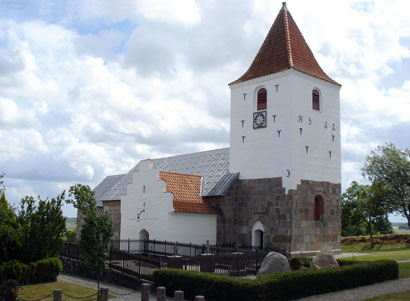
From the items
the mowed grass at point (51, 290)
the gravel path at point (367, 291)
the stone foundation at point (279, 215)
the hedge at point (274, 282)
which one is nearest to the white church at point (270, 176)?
the stone foundation at point (279, 215)

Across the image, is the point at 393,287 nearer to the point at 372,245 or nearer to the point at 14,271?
the point at 14,271

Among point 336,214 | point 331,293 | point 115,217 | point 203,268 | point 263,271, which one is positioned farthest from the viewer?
point 115,217

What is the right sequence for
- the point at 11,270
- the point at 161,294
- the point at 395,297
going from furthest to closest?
1. the point at 11,270
2. the point at 395,297
3. the point at 161,294

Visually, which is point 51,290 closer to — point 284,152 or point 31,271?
point 31,271

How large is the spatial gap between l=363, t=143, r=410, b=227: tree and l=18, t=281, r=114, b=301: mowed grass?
1103 inches

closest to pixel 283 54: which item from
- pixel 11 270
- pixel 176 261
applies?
pixel 176 261

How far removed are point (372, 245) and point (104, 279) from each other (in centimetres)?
2669

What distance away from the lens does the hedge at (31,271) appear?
58.4 ft

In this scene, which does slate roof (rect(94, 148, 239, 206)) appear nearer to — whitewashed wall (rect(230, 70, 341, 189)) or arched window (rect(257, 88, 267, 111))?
whitewashed wall (rect(230, 70, 341, 189))

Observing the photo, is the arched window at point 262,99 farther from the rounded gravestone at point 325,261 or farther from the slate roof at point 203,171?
the rounded gravestone at point 325,261

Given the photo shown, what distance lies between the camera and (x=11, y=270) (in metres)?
17.9

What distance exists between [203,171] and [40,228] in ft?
43.2

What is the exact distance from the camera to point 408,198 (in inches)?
1464

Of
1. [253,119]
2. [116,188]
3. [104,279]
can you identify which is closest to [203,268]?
[104,279]
